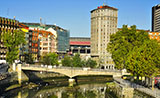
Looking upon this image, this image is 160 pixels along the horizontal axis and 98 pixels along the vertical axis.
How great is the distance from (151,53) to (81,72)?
113 ft

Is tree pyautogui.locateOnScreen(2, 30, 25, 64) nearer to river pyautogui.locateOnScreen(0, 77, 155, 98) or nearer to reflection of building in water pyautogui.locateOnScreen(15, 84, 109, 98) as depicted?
river pyautogui.locateOnScreen(0, 77, 155, 98)

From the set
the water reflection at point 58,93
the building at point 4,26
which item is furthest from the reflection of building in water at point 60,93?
the building at point 4,26

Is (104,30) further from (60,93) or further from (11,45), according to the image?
(60,93)

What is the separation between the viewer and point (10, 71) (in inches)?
3285

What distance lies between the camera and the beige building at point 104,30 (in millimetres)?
149250

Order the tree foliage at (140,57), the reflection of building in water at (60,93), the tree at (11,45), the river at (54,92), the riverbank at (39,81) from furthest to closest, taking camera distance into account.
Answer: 1. the tree at (11,45)
2. the riverbank at (39,81)
3. the reflection of building in water at (60,93)
4. the river at (54,92)
5. the tree foliage at (140,57)

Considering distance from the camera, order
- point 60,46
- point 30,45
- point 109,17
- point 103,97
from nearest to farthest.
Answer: point 103,97, point 30,45, point 109,17, point 60,46

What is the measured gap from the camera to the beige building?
149250 millimetres

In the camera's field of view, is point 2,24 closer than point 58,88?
No

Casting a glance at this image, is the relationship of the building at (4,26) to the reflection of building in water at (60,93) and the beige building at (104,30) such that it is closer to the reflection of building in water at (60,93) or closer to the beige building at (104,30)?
the reflection of building in water at (60,93)

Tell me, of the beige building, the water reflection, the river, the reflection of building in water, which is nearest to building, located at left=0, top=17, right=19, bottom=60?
the river

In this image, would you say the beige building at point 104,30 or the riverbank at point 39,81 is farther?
the beige building at point 104,30

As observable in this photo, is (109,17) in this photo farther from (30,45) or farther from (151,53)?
(151,53)

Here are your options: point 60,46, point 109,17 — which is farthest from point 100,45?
point 60,46
